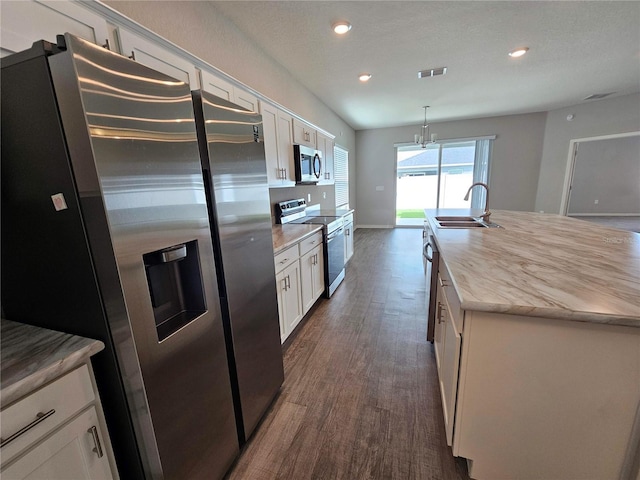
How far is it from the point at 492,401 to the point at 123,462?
144cm

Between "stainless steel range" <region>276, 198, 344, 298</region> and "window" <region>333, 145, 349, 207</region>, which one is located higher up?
"window" <region>333, 145, 349, 207</region>

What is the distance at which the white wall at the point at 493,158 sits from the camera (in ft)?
20.2

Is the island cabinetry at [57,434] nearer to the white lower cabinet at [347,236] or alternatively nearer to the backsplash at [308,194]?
the backsplash at [308,194]

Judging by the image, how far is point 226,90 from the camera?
6.40ft

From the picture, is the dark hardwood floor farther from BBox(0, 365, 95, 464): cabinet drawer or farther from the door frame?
the door frame

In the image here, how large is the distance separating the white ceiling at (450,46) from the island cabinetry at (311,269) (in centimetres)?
191

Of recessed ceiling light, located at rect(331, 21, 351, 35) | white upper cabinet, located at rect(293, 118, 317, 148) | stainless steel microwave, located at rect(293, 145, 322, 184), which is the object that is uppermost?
recessed ceiling light, located at rect(331, 21, 351, 35)

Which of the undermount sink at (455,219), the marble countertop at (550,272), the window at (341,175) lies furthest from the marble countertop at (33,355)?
the window at (341,175)

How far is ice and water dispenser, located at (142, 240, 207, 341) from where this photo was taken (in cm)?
95

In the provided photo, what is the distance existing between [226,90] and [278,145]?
0.74 m

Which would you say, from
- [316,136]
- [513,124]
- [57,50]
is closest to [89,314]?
[57,50]

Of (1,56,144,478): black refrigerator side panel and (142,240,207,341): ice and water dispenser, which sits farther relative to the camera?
(142,240,207,341): ice and water dispenser

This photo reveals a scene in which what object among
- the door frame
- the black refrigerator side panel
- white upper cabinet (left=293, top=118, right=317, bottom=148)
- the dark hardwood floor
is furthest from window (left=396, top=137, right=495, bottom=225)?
the black refrigerator side panel

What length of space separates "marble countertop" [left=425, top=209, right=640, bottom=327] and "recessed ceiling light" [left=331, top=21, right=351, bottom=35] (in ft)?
6.50
